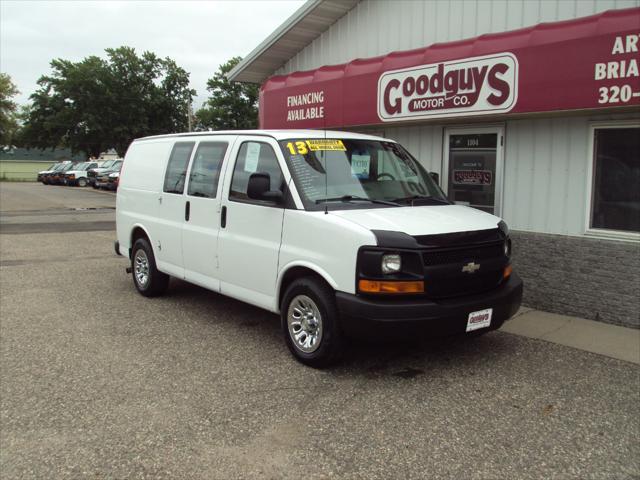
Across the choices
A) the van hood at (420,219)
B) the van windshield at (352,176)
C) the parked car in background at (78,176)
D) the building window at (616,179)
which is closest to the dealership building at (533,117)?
the building window at (616,179)

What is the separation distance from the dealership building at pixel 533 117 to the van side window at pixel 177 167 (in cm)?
167

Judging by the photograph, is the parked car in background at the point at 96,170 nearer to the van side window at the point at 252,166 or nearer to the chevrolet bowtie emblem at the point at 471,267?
the van side window at the point at 252,166

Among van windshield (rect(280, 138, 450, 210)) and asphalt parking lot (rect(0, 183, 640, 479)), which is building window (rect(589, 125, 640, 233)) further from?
Answer: van windshield (rect(280, 138, 450, 210))

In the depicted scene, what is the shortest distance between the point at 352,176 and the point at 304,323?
143cm

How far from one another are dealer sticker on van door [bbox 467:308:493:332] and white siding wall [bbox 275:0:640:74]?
3.90 metres

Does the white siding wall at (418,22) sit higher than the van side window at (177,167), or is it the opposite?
the white siding wall at (418,22)

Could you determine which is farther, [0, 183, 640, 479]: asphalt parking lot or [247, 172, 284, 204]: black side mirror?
[247, 172, 284, 204]: black side mirror

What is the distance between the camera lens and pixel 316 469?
3363mm

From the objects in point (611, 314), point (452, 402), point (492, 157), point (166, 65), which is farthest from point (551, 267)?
Answer: point (166, 65)

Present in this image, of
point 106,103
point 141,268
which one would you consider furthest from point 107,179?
point 141,268

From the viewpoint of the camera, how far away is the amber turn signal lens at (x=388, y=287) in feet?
14.3

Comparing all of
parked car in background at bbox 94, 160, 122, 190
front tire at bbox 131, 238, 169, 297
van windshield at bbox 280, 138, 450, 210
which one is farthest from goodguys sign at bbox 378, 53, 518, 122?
parked car in background at bbox 94, 160, 122, 190

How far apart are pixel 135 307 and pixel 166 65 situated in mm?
56488

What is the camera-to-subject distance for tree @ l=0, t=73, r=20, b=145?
71.8 meters
